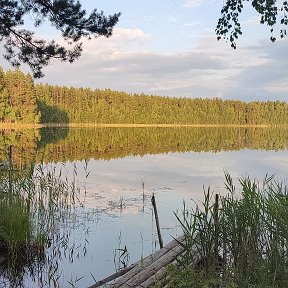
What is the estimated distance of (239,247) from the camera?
6570mm

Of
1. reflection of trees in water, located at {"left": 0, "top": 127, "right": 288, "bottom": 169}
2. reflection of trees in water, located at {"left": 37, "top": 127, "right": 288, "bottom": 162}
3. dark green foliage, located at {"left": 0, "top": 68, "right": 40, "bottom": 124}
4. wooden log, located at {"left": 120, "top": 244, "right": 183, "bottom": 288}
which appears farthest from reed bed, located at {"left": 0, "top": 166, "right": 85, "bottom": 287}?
dark green foliage, located at {"left": 0, "top": 68, "right": 40, "bottom": 124}

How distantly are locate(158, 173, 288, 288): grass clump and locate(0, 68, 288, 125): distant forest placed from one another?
3232 inches

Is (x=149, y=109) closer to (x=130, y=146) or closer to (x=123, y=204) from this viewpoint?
(x=130, y=146)

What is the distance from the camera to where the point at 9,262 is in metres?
9.21

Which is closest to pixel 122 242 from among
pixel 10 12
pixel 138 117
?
pixel 10 12

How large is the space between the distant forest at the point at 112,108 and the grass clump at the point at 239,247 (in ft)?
269

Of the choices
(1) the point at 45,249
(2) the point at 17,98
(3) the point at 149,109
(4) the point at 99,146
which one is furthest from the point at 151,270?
(3) the point at 149,109

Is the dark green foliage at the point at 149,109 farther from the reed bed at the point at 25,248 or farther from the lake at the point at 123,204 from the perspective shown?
the reed bed at the point at 25,248

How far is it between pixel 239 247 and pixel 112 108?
127 m

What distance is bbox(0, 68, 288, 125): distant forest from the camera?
90812 millimetres

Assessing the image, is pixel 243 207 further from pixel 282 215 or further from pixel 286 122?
pixel 286 122

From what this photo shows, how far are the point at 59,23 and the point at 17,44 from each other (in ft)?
4.27

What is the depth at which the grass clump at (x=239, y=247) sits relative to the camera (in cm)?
606

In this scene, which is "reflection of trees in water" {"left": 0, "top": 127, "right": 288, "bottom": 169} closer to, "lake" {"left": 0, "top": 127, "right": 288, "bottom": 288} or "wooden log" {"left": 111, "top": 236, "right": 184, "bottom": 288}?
"lake" {"left": 0, "top": 127, "right": 288, "bottom": 288}
